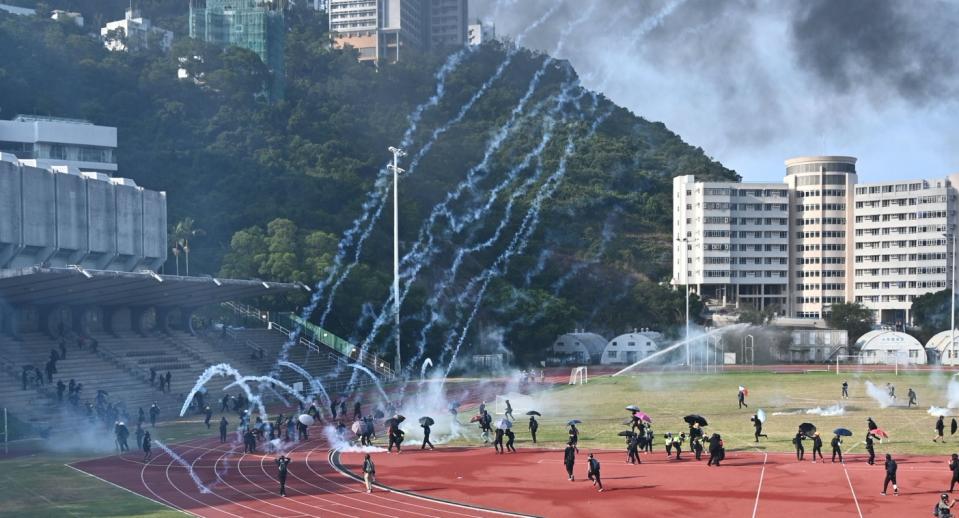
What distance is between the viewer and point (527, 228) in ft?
445

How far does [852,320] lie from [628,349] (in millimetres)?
29350

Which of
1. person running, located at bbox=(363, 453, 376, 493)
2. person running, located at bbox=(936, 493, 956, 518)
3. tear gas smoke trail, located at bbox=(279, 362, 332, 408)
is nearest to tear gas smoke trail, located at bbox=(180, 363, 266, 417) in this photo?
tear gas smoke trail, located at bbox=(279, 362, 332, 408)

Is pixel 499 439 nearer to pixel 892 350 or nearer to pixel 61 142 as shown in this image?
pixel 892 350

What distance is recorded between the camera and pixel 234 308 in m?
93.6

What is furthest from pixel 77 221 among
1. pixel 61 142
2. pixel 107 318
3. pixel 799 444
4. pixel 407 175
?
pixel 799 444

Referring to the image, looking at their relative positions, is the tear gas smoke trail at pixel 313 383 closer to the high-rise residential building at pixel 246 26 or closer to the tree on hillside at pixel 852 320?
the tree on hillside at pixel 852 320

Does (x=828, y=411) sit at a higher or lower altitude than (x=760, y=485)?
higher

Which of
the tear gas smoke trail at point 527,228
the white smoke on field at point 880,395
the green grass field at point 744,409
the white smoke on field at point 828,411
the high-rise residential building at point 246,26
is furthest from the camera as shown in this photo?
the high-rise residential building at point 246,26

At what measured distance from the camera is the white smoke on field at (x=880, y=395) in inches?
2356

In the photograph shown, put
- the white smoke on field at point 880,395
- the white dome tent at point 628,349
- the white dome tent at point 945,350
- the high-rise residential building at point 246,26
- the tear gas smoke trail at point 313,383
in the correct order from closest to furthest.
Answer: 1. the white smoke on field at point 880,395
2. the tear gas smoke trail at point 313,383
3. the white dome tent at point 945,350
4. the white dome tent at point 628,349
5. the high-rise residential building at point 246,26

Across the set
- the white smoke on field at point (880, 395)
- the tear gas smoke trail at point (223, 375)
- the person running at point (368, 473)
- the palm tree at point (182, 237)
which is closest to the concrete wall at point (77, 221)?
the palm tree at point (182, 237)

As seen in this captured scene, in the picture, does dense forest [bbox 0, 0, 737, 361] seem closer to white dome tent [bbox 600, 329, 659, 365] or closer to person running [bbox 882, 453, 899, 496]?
white dome tent [bbox 600, 329, 659, 365]

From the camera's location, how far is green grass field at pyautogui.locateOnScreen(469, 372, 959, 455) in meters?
46.7

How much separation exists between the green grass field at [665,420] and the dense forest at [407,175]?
26260 millimetres
